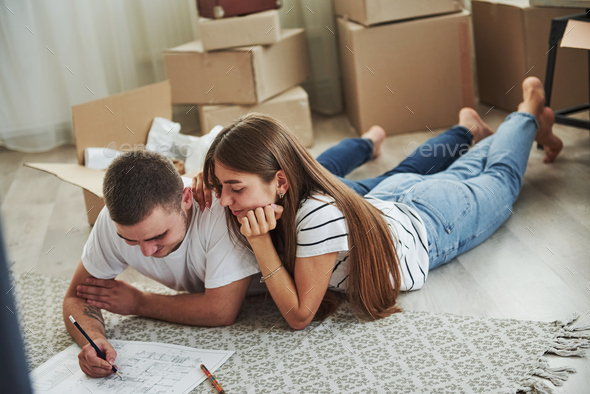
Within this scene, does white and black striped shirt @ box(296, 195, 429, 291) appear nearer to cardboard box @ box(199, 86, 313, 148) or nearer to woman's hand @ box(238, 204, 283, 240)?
woman's hand @ box(238, 204, 283, 240)

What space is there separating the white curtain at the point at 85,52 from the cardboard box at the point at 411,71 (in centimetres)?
42

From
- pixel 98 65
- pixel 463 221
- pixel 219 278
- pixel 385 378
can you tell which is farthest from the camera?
pixel 98 65

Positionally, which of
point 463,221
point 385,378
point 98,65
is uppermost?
point 98,65

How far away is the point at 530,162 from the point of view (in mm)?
1893

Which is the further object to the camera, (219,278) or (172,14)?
(172,14)

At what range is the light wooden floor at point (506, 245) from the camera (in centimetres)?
122

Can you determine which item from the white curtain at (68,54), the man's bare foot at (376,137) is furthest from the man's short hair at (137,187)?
the white curtain at (68,54)

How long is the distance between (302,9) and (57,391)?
218cm

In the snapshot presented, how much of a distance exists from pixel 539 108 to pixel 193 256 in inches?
46.3

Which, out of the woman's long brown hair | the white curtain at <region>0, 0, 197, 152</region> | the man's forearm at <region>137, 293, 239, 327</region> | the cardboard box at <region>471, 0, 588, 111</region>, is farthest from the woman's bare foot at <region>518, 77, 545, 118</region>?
the white curtain at <region>0, 0, 197, 152</region>

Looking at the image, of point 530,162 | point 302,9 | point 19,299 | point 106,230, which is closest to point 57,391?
point 106,230

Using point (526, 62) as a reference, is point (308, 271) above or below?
below

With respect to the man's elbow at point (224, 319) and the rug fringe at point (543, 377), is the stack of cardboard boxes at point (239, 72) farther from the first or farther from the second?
the rug fringe at point (543, 377)

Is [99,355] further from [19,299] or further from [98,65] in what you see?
[98,65]
